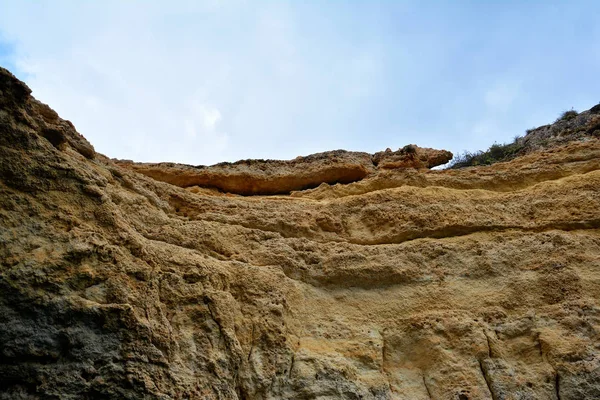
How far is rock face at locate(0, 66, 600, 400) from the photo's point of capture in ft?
14.3

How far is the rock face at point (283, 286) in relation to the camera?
14.3ft

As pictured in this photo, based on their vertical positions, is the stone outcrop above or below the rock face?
above

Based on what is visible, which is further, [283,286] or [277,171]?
[277,171]

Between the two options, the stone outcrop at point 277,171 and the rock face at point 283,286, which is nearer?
the rock face at point 283,286

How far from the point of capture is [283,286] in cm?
619

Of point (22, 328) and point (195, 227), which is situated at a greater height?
point (195, 227)

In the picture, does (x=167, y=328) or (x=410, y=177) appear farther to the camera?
(x=410, y=177)

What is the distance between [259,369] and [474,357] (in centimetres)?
234

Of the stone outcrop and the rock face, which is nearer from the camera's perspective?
the rock face

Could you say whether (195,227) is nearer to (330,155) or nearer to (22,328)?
(22,328)

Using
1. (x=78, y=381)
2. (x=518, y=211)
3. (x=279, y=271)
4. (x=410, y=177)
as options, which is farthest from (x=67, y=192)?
(x=518, y=211)

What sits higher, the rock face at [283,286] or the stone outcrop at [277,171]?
the stone outcrop at [277,171]

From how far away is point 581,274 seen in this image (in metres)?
6.42

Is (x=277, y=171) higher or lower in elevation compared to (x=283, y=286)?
higher
